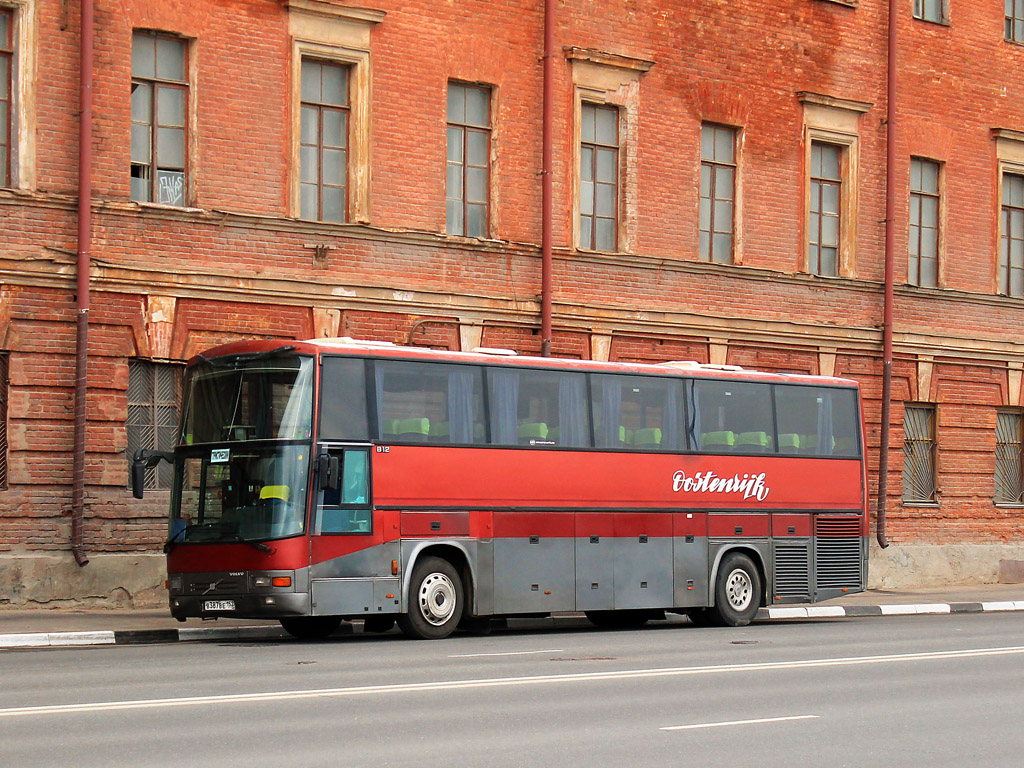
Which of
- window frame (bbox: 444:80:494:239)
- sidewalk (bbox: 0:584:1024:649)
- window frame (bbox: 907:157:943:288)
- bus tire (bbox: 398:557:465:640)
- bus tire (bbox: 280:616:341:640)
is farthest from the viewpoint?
window frame (bbox: 907:157:943:288)

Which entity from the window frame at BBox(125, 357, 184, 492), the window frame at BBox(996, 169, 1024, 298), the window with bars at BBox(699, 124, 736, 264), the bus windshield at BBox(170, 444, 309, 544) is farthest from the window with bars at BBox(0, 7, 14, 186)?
the window frame at BBox(996, 169, 1024, 298)

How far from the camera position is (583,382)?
69.2 feet

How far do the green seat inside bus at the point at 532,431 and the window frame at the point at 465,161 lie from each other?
5.78 m

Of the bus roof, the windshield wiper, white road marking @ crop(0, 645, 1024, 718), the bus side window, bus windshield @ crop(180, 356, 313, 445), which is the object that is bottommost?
white road marking @ crop(0, 645, 1024, 718)

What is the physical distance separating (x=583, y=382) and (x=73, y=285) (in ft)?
21.9

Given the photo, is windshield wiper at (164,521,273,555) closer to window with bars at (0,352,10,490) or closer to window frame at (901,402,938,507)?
window with bars at (0,352,10,490)

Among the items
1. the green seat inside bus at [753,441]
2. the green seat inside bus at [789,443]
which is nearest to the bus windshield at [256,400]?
the green seat inside bus at [753,441]

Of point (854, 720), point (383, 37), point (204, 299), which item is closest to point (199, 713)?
point (854, 720)

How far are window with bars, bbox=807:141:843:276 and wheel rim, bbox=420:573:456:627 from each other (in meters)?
13.2

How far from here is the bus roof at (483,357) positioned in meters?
18.6

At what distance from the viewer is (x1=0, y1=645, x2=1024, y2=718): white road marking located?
11.3 meters

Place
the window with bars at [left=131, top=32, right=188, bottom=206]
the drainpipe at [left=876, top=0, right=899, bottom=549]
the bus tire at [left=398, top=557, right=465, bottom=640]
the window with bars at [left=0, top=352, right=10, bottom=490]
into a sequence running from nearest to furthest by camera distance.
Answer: the bus tire at [left=398, top=557, right=465, bottom=640] < the window with bars at [left=0, top=352, right=10, bottom=490] < the window with bars at [left=131, top=32, right=188, bottom=206] < the drainpipe at [left=876, top=0, right=899, bottom=549]

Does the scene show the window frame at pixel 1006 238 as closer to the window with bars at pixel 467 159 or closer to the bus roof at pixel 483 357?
the bus roof at pixel 483 357

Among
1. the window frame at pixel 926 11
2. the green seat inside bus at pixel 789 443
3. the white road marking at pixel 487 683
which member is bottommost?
the white road marking at pixel 487 683
